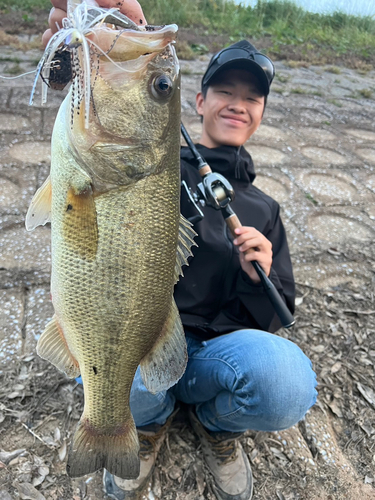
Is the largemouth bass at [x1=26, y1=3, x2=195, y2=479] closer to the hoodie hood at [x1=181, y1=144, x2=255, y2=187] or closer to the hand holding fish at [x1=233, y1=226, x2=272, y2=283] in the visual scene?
the hand holding fish at [x1=233, y1=226, x2=272, y2=283]

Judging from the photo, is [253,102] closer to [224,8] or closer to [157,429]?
[157,429]

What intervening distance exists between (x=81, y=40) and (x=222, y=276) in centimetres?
128

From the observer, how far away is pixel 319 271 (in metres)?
3.21

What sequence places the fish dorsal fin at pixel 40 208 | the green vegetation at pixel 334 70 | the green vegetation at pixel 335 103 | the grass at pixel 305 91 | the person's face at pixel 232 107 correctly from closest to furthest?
the fish dorsal fin at pixel 40 208 → the person's face at pixel 232 107 → the green vegetation at pixel 335 103 → the grass at pixel 305 91 → the green vegetation at pixel 334 70

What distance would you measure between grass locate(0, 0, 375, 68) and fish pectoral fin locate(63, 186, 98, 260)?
8.24 metres

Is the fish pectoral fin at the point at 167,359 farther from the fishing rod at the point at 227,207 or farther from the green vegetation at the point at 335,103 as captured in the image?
the green vegetation at the point at 335,103

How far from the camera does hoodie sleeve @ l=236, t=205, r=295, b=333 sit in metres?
1.94

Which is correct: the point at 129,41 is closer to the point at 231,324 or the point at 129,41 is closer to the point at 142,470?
the point at 231,324

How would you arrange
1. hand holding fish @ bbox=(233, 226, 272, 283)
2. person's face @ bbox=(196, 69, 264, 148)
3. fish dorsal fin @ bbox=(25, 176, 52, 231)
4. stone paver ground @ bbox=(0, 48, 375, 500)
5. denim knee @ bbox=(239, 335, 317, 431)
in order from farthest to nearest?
person's face @ bbox=(196, 69, 264, 148) → stone paver ground @ bbox=(0, 48, 375, 500) → hand holding fish @ bbox=(233, 226, 272, 283) → denim knee @ bbox=(239, 335, 317, 431) → fish dorsal fin @ bbox=(25, 176, 52, 231)

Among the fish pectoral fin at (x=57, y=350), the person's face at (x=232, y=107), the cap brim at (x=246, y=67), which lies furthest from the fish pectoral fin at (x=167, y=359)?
the cap brim at (x=246, y=67)

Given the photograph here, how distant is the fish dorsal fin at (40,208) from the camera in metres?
1.36

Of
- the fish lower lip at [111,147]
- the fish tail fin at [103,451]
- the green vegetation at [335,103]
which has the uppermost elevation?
the fish lower lip at [111,147]

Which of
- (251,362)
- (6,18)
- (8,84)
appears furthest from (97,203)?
(6,18)

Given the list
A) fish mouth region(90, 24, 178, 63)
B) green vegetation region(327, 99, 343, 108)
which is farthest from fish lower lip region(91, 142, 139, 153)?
green vegetation region(327, 99, 343, 108)
